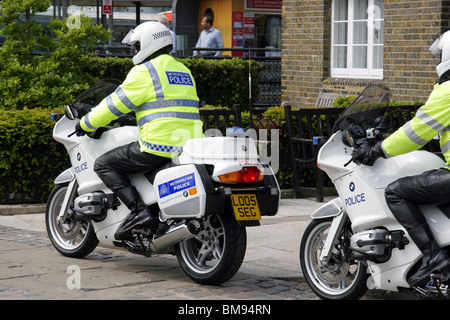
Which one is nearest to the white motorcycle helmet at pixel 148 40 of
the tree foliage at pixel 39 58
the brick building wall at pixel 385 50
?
the tree foliage at pixel 39 58

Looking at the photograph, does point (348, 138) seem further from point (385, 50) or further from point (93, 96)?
point (385, 50)

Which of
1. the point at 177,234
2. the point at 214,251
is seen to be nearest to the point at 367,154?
the point at 214,251

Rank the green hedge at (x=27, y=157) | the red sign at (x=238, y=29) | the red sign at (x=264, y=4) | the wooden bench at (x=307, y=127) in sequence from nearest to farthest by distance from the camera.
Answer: the green hedge at (x=27, y=157) < the wooden bench at (x=307, y=127) < the red sign at (x=238, y=29) < the red sign at (x=264, y=4)

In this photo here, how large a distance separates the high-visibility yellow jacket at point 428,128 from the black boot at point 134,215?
7.13ft

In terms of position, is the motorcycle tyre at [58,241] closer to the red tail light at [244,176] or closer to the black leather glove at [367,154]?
the red tail light at [244,176]


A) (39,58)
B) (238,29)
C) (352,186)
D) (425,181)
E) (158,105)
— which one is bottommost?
(352,186)

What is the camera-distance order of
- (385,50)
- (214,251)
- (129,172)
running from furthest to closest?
(385,50), (129,172), (214,251)

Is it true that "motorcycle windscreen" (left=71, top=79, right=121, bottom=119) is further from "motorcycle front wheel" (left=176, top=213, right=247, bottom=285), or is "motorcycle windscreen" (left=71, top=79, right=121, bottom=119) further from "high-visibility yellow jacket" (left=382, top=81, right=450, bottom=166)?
"high-visibility yellow jacket" (left=382, top=81, right=450, bottom=166)

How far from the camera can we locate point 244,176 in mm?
6395

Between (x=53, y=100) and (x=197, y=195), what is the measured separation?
615cm

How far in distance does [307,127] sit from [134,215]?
4.75 meters

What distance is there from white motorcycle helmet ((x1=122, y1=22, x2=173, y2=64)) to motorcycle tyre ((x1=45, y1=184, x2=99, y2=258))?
1567mm

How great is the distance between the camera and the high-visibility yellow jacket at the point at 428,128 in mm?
5305

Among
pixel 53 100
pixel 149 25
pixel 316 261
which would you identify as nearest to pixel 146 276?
pixel 316 261
